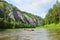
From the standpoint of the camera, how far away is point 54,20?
136375 millimetres

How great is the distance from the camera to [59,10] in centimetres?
13462

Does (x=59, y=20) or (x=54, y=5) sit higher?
(x=54, y=5)

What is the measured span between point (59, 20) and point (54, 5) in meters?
11.6

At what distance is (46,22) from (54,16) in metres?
21.6

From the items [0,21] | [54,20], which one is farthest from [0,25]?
[54,20]

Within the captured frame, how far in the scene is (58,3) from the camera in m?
134

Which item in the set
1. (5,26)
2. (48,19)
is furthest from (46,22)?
(5,26)

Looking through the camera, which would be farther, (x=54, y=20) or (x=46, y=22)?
(x=46, y=22)

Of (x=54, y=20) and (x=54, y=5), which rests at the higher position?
(x=54, y=5)

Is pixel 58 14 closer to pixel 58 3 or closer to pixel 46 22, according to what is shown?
pixel 58 3

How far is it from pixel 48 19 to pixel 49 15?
17.0ft

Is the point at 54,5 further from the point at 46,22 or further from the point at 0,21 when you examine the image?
the point at 0,21

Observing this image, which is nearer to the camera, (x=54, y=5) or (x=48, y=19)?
(x=54, y=5)

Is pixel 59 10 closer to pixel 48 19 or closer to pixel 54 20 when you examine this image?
pixel 54 20
